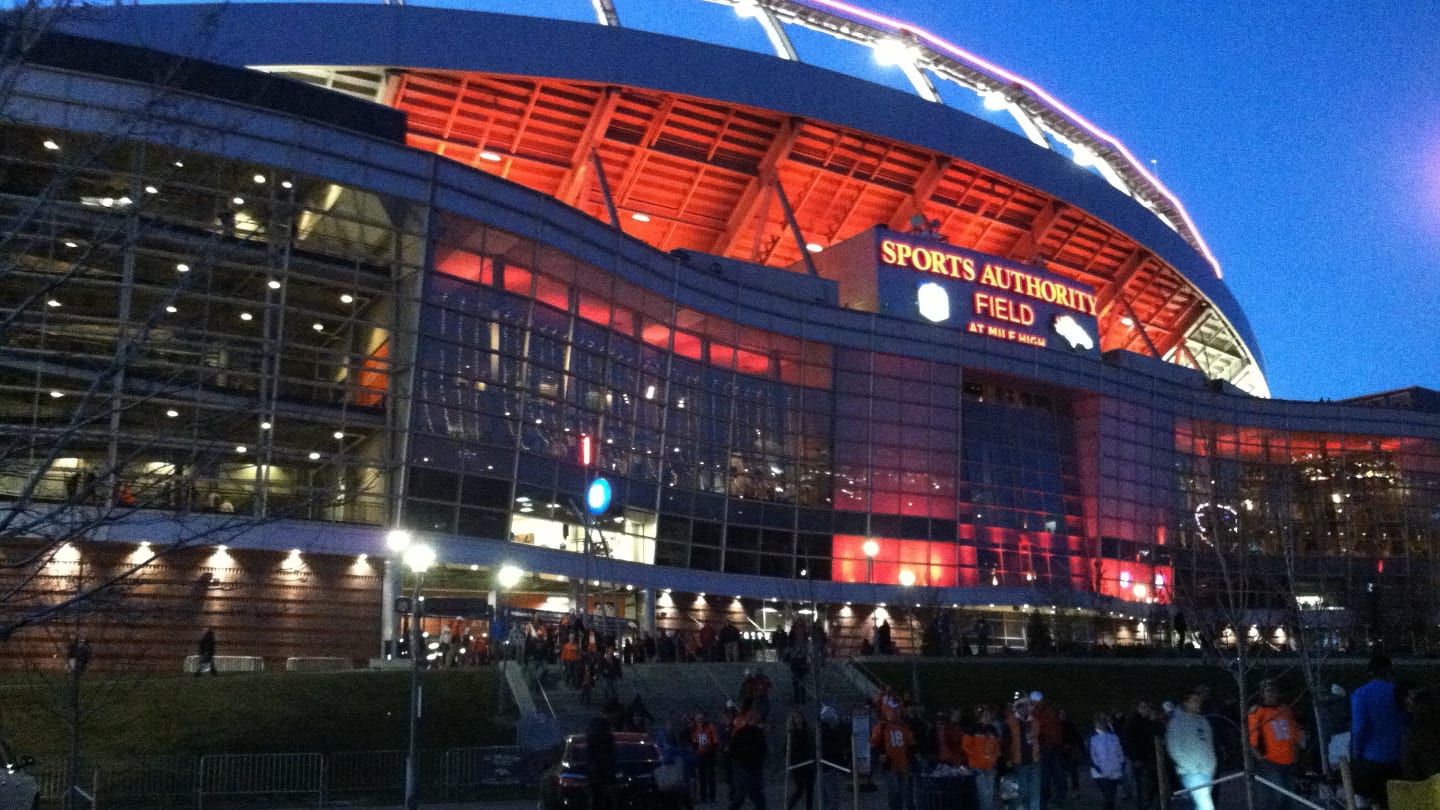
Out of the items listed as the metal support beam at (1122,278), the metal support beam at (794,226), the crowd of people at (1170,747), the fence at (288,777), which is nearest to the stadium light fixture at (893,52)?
the metal support beam at (794,226)

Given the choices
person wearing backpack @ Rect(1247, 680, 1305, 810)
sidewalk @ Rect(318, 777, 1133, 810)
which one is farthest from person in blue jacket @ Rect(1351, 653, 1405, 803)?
sidewalk @ Rect(318, 777, 1133, 810)

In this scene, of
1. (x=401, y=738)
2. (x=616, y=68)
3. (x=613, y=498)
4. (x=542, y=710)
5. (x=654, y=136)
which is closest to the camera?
(x=401, y=738)

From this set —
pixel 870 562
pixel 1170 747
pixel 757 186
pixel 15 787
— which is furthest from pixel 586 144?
pixel 1170 747

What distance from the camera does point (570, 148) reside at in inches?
2418

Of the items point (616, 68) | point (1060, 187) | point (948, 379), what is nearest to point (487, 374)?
point (616, 68)

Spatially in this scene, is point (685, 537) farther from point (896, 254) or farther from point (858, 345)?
point (896, 254)

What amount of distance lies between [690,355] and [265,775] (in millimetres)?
34330

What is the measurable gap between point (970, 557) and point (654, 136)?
23.2 metres

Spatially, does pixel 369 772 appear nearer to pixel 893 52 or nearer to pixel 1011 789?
pixel 1011 789

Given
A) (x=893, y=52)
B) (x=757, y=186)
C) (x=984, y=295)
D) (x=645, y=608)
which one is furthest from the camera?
(x=893, y=52)

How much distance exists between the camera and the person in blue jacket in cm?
1172

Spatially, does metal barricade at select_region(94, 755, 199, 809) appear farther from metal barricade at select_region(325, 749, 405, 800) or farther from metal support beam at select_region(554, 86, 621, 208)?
metal support beam at select_region(554, 86, 621, 208)

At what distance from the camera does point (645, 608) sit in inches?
2079

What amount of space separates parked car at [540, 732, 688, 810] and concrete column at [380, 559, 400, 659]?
24.5m
